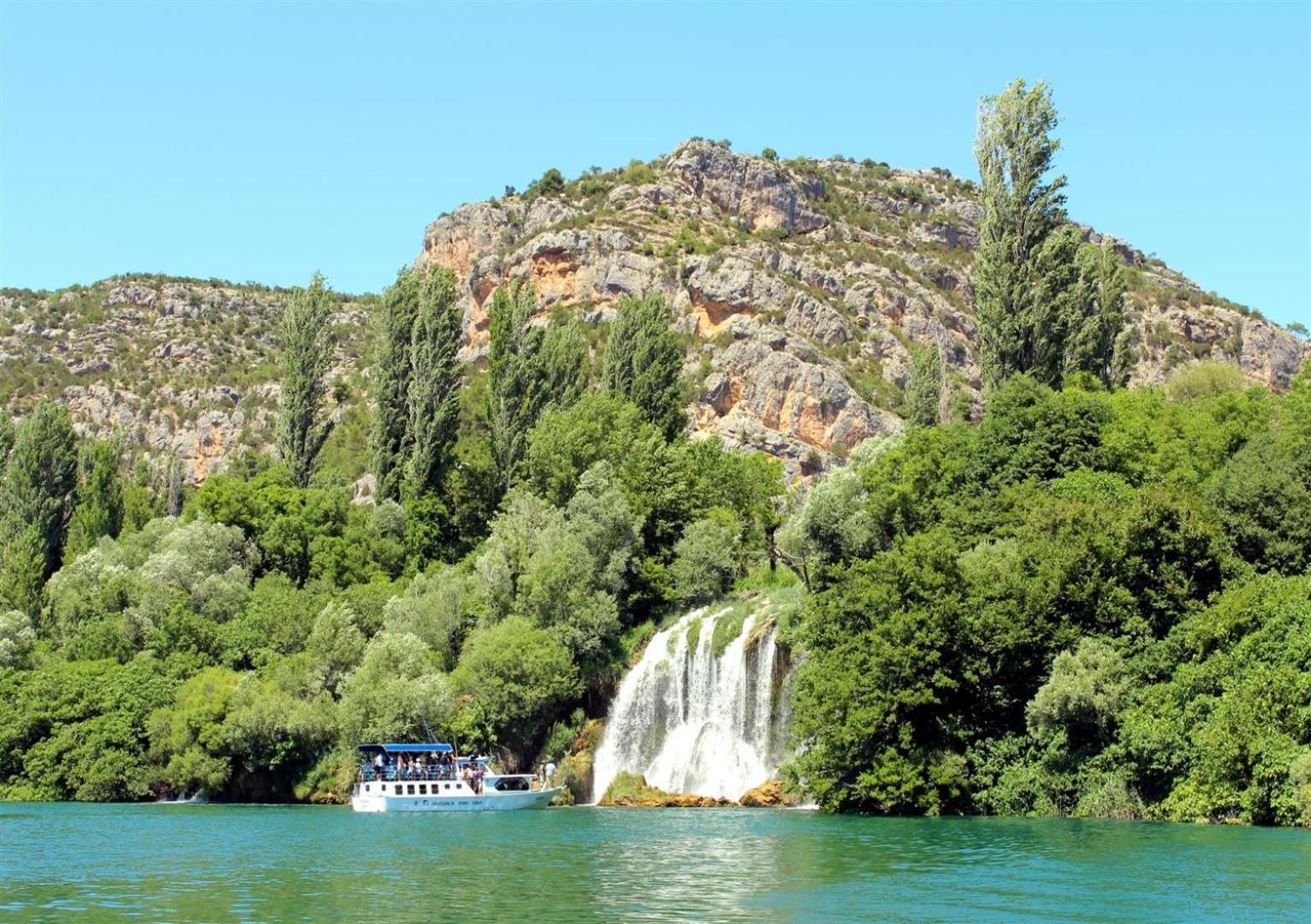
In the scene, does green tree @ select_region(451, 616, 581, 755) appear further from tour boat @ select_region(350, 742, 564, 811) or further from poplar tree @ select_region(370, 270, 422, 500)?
poplar tree @ select_region(370, 270, 422, 500)

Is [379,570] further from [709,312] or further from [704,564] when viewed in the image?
[709,312]

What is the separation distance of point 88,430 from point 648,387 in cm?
10650

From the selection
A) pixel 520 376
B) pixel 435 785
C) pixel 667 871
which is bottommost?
pixel 667 871

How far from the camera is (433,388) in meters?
88.5

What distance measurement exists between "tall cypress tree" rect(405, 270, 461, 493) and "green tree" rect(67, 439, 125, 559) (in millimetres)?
23536

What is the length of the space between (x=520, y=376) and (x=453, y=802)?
3438cm

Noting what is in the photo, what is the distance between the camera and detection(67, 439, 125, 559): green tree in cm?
9438

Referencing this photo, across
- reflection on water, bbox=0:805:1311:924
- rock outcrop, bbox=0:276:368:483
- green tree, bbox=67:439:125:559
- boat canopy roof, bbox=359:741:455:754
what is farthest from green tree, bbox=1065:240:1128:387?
rock outcrop, bbox=0:276:368:483

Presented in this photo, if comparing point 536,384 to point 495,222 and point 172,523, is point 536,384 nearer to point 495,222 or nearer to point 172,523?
point 172,523

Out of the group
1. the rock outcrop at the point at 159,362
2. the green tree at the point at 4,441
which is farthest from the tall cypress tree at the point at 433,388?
the rock outcrop at the point at 159,362

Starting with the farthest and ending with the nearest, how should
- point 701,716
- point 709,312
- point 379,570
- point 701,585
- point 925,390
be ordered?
1. point 709,312
2. point 925,390
3. point 379,570
4. point 701,585
5. point 701,716

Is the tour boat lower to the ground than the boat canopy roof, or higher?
lower

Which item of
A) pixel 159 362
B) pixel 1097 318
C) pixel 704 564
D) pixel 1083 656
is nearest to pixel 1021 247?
pixel 1097 318

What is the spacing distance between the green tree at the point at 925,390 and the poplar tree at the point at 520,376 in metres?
26.6
